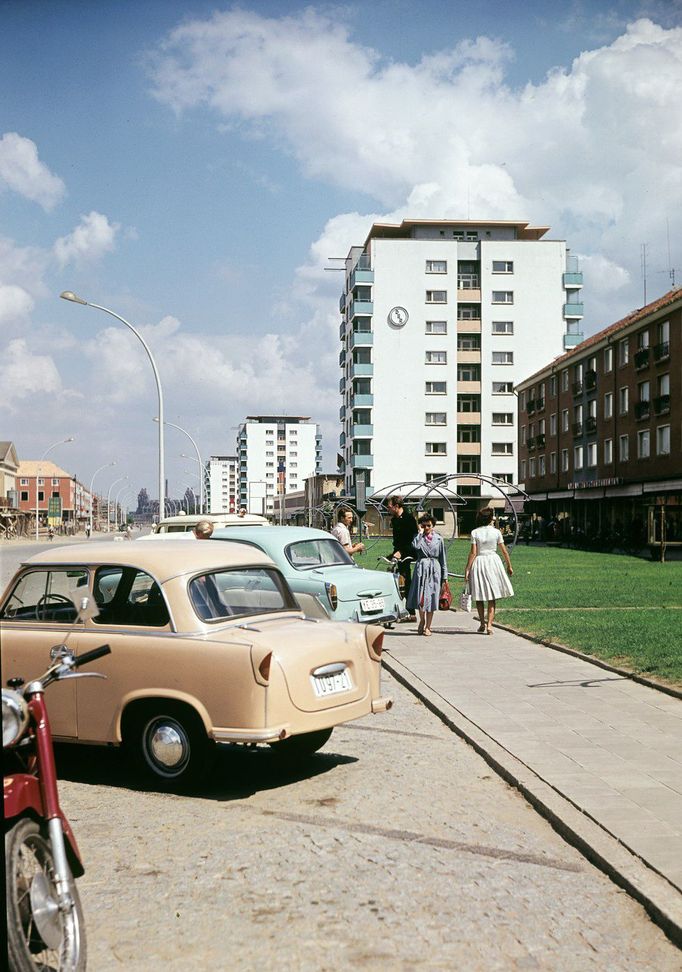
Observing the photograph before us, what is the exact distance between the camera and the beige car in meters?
6.11

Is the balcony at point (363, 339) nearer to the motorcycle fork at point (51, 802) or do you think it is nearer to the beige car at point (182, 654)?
the beige car at point (182, 654)

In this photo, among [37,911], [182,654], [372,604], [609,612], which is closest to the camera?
[37,911]

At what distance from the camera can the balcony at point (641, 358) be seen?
164 ft

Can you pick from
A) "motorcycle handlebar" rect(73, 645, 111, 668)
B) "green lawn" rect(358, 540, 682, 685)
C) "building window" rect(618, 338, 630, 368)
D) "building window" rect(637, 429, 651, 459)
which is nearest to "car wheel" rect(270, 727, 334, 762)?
"motorcycle handlebar" rect(73, 645, 111, 668)

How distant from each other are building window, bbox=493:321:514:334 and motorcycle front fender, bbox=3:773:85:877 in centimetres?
8210

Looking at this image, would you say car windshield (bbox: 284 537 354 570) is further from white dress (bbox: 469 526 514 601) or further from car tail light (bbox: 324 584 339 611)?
white dress (bbox: 469 526 514 601)

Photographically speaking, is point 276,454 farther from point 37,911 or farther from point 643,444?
point 37,911

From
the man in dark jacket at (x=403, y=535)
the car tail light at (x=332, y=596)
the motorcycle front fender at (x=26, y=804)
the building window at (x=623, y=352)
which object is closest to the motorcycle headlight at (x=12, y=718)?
the motorcycle front fender at (x=26, y=804)

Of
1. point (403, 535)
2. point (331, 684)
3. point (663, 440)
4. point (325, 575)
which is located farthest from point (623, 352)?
point (331, 684)

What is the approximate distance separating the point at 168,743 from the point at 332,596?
5.91 m

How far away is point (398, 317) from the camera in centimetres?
8338

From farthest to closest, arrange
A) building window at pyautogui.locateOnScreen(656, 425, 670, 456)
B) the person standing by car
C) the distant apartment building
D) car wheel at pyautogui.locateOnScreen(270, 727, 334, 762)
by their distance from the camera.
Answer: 1. building window at pyautogui.locateOnScreen(656, 425, 670, 456)
2. the distant apartment building
3. the person standing by car
4. car wheel at pyautogui.locateOnScreen(270, 727, 334, 762)

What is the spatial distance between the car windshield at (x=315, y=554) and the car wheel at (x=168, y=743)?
Result: 20.2ft

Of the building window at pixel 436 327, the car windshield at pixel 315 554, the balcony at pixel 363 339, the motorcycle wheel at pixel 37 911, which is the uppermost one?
the building window at pixel 436 327
